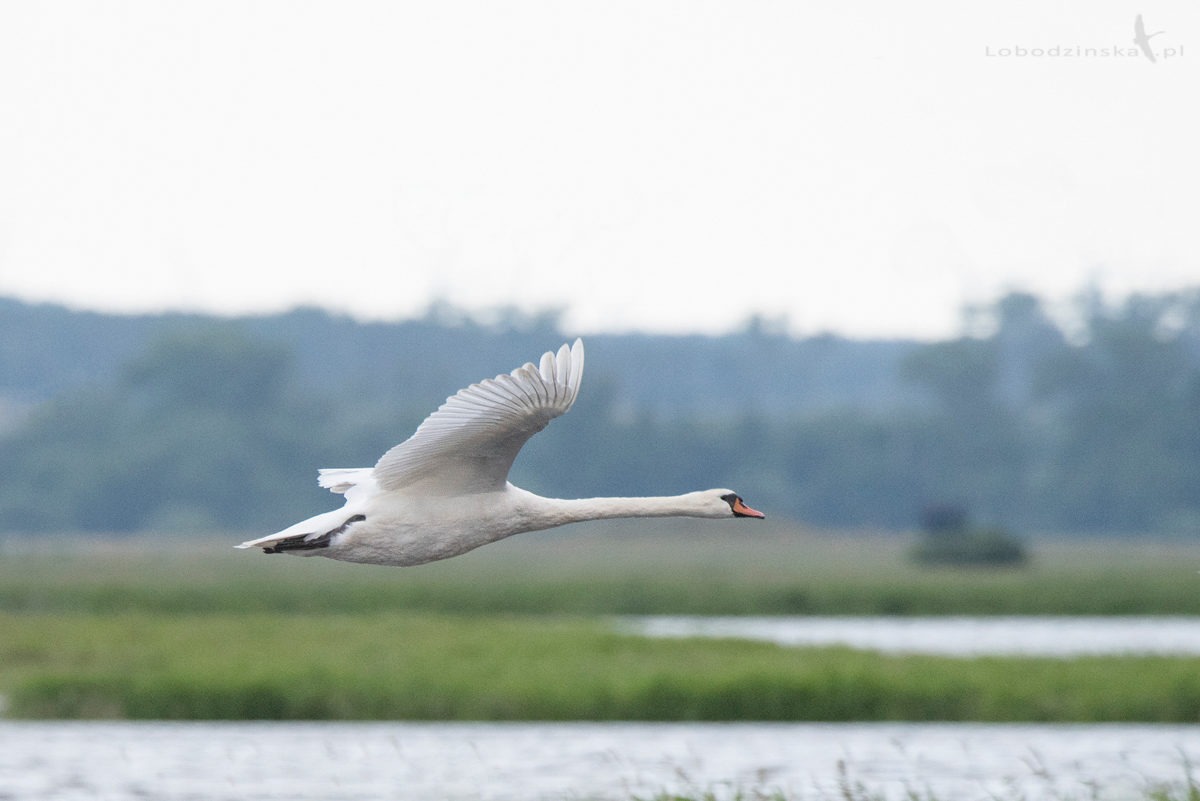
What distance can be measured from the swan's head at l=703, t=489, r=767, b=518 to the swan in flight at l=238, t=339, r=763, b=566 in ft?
0.07

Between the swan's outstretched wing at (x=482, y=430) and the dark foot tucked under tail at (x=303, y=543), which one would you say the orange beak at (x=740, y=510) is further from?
the dark foot tucked under tail at (x=303, y=543)

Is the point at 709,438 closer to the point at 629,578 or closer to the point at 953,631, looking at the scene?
the point at 629,578

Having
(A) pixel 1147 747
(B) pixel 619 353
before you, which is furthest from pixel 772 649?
(B) pixel 619 353

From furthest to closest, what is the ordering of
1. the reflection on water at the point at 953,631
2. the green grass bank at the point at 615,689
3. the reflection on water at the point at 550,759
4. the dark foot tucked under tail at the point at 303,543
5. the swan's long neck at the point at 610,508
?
the reflection on water at the point at 953,631, the green grass bank at the point at 615,689, the reflection on water at the point at 550,759, the swan's long neck at the point at 610,508, the dark foot tucked under tail at the point at 303,543

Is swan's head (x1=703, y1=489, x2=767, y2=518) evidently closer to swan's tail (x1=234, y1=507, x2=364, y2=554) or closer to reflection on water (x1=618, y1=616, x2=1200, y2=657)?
swan's tail (x1=234, y1=507, x2=364, y2=554)

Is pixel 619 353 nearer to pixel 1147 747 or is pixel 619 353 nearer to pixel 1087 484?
pixel 1087 484

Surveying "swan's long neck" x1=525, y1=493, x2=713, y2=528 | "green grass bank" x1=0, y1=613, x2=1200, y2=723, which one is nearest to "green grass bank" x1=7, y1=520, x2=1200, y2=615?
"green grass bank" x1=0, y1=613, x2=1200, y2=723

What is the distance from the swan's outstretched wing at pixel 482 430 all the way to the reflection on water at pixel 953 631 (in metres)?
24.5

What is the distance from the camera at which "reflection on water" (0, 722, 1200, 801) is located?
22.7 m

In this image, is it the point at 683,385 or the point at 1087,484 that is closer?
the point at 1087,484

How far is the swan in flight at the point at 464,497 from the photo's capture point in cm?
966

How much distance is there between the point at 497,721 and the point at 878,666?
228 inches

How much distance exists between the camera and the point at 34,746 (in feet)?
86.1

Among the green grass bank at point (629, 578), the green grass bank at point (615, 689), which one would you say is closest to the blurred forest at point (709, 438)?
the green grass bank at point (629, 578)
